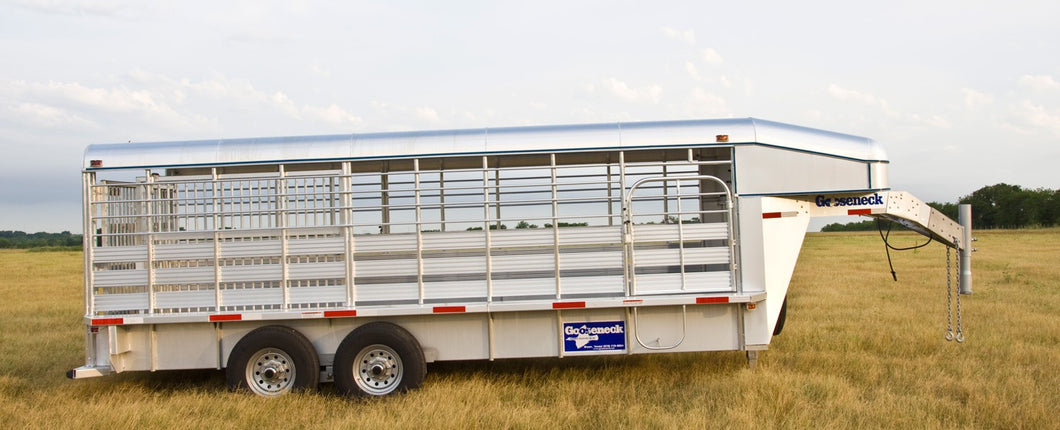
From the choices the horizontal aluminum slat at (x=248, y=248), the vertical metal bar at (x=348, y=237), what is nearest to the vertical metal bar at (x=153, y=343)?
the horizontal aluminum slat at (x=248, y=248)

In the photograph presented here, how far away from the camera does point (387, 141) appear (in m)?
7.69

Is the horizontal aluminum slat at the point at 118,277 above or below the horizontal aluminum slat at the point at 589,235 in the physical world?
below

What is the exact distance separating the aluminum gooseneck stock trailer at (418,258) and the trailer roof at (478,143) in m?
0.02

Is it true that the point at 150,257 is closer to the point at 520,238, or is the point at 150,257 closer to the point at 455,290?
the point at 455,290

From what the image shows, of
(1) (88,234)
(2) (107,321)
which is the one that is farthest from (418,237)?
(1) (88,234)

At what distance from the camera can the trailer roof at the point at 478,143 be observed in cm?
755

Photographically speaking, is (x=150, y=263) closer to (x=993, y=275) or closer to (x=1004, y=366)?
(x=1004, y=366)

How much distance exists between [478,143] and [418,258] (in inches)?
48.3

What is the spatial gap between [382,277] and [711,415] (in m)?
3.39

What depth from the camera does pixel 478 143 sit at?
24.9ft

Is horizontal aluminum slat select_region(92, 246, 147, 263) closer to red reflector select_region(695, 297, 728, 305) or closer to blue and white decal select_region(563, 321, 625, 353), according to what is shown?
blue and white decal select_region(563, 321, 625, 353)

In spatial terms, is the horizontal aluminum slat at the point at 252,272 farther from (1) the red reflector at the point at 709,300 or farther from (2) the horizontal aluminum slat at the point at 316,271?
(1) the red reflector at the point at 709,300

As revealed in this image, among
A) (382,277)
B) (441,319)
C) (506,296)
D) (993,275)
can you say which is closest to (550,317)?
(506,296)

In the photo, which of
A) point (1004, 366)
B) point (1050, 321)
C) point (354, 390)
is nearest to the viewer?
point (354, 390)
